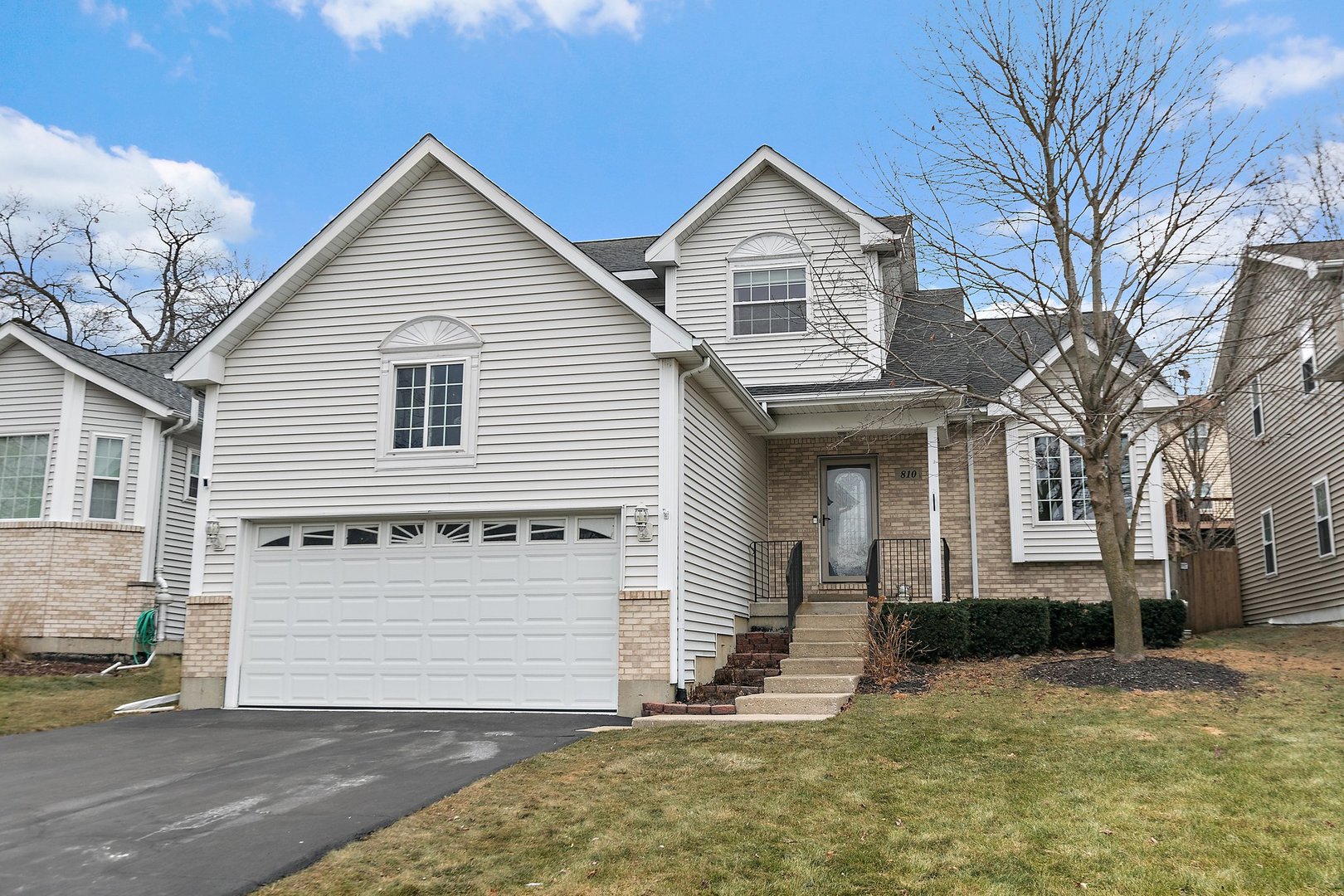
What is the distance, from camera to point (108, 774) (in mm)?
9219

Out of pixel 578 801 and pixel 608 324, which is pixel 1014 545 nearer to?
pixel 608 324

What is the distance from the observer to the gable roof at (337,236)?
44.3 ft

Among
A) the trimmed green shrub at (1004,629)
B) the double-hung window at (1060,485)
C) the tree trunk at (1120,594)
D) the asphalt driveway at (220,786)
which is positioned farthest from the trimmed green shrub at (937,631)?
the asphalt driveway at (220,786)

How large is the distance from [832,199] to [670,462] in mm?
6616

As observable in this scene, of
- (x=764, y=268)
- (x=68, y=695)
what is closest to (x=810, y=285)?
(x=764, y=268)

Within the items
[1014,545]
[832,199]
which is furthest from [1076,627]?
[832,199]

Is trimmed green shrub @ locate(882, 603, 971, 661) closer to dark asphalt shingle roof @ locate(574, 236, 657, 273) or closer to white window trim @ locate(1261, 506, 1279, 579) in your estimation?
dark asphalt shingle roof @ locate(574, 236, 657, 273)

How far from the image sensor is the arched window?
16781 millimetres

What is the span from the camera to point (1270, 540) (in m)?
21.2

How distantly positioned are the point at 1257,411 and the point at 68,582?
74.1ft

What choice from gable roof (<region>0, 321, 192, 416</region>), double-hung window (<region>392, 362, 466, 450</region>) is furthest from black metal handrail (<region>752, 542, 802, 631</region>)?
gable roof (<region>0, 321, 192, 416</region>)

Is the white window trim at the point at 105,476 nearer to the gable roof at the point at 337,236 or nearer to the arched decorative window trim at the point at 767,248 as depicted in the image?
the gable roof at the point at 337,236

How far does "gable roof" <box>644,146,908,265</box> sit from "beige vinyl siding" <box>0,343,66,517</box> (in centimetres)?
1018

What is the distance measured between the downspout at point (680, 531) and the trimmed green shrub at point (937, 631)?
2.86 meters
